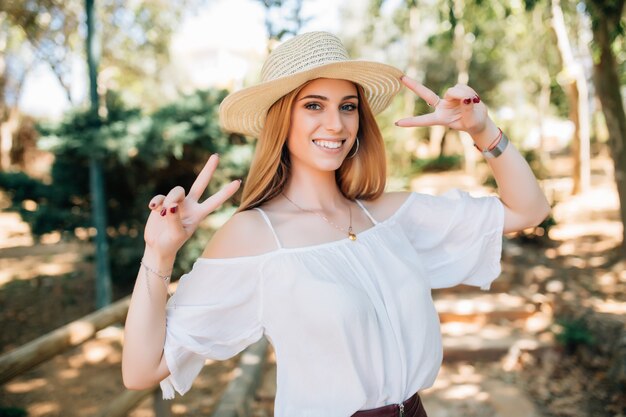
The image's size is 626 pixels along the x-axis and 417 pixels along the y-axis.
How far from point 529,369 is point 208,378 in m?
2.89

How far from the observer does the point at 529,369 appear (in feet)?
15.0

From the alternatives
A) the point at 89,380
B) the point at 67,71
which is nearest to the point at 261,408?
the point at 89,380

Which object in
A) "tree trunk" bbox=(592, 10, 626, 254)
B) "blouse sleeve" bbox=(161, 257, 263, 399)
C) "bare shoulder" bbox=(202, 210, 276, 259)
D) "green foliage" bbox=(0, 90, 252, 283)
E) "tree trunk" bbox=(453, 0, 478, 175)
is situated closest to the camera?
"blouse sleeve" bbox=(161, 257, 263, 399)

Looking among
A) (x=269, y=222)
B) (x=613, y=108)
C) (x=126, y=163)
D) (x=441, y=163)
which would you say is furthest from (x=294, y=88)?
(x=441, y=163)

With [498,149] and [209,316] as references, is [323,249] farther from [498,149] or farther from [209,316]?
[498,149]

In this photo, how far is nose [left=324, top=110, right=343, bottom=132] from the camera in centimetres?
171

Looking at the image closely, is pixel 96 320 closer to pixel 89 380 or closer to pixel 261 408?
pixel 261 408

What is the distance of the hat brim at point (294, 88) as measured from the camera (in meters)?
1.69

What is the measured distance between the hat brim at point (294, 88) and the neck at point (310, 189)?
27 centimetres

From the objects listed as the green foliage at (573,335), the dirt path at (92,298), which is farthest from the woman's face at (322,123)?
the green foliage at (573,335)

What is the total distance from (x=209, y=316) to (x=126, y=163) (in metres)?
4.36

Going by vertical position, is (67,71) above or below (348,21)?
below

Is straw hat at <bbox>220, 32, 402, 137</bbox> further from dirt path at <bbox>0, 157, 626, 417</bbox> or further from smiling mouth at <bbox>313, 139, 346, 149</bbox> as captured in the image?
dirt path at <bbox>0, 157, 626, 417</bbox>

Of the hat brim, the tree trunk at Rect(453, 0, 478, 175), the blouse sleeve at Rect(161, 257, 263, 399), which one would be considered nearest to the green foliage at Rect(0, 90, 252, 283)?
the hat brim
